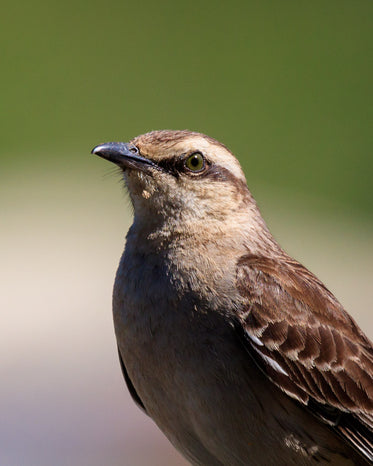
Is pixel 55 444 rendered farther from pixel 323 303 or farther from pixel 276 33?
pixel 276 33

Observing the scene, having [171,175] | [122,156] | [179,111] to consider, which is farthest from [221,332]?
[179,111]

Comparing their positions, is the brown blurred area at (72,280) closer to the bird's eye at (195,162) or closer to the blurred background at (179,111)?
the blurred background at (179,111)

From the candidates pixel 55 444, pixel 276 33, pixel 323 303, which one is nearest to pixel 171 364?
pixel 323 303

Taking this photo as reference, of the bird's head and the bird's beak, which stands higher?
the bird's beak

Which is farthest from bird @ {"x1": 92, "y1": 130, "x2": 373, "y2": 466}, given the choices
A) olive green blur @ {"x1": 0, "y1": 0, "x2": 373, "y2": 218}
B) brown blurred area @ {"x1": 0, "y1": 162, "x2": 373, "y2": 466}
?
olive green blur @ {"x1": 0, "y1": 0, "x2": 373, "y2": 218}

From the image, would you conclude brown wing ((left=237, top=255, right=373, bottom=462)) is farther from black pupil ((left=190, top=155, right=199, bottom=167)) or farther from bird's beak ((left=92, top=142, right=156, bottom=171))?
bird's beak ((left=92, top=142, right=156, bottom=171))

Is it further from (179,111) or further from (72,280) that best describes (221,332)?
(72,280)

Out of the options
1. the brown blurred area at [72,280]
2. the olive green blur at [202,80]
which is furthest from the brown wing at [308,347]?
the olive green blur at [202,80]
